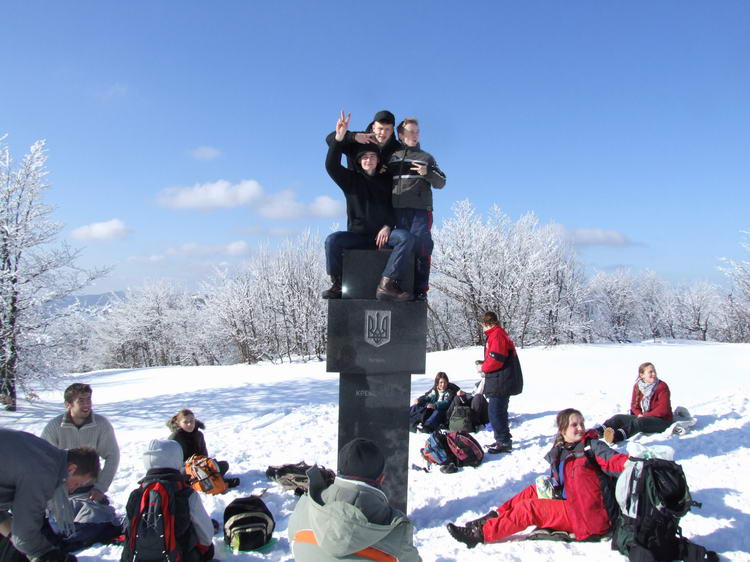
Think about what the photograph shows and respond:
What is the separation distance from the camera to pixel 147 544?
3074 mm

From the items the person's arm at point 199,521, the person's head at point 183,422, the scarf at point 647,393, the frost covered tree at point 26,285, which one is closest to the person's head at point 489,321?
the scarf at point 647,393

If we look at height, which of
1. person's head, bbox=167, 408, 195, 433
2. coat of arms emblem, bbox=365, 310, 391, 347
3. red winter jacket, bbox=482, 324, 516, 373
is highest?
coat of arms emblem, bbox=365, 310, 391, 347

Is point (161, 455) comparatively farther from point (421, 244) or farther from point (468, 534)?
point (421, 244)

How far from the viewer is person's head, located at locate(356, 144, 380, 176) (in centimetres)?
439

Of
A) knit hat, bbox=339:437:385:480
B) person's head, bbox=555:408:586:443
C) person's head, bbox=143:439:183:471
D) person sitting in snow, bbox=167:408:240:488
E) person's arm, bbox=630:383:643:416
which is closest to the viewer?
knit hat, bbox=339:437:385:480

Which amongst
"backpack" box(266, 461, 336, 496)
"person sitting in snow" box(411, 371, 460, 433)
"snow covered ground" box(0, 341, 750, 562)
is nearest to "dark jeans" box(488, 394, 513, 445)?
"snow covered ground" box(0, 341, 750, 562)

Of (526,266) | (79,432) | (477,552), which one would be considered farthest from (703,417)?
(526,266)

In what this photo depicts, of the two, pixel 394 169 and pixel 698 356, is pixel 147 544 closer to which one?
pixel 394 169

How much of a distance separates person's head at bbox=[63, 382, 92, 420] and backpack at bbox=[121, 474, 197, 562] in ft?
5.50

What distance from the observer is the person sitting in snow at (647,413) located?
6.24m

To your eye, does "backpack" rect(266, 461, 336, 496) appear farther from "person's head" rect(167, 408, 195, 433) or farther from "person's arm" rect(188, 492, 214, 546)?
"person's arm" rect(188, 492, 214, 546)

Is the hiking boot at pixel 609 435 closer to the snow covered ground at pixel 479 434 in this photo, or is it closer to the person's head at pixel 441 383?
the snow covered ground at pixel 479 434

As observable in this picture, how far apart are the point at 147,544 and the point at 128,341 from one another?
41.6 meters

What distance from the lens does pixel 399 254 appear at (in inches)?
167
